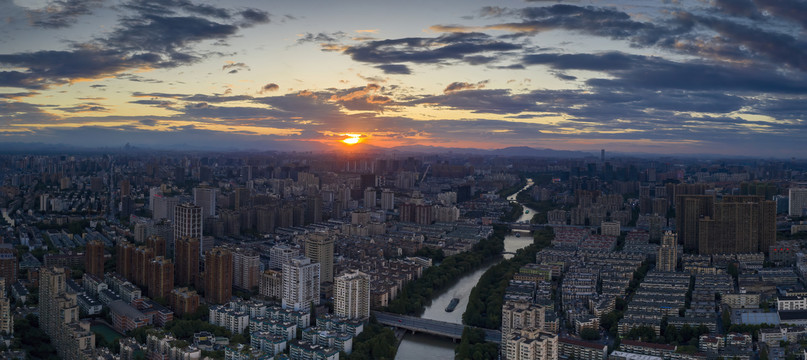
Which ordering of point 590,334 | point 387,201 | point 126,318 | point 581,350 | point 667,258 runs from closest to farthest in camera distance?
point 581,350 → point 590,334 → point 126,318 → point 667,258 → point 387,201

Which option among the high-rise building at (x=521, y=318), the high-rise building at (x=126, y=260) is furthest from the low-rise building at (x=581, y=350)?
the high-rise building at (x=126, y=260)

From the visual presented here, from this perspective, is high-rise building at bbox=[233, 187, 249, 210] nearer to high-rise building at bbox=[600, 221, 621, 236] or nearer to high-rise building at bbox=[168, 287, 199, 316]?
high-rise building at bbox=[168, 287, 199, 316]

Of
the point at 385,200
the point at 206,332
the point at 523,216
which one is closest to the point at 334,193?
the point at 385,200

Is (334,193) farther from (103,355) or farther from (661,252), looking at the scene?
(103,355)

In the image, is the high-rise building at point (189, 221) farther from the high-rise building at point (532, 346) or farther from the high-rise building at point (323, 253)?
the high-rise building at point (532, 346)

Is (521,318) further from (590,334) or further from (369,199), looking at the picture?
(369,199)

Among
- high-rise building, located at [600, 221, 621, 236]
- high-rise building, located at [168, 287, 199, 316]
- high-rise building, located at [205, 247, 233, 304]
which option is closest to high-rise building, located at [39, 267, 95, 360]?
high-rise building, located at [168, 287, 199, 316]

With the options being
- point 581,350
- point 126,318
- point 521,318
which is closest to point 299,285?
point 126,318
